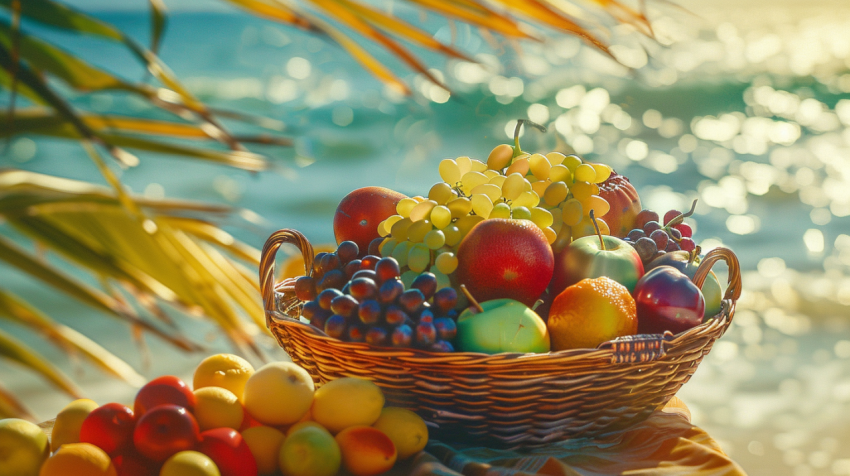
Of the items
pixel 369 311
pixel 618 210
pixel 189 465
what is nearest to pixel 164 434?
pixel 189 465

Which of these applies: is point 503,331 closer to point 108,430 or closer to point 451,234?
point 451,234

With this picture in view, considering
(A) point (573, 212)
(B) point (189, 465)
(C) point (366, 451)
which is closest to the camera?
(B) point (189, 465)

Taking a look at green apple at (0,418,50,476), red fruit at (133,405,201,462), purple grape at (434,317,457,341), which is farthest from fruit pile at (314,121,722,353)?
green apple at (0,418,50,476)

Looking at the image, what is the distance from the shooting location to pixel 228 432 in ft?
2.54

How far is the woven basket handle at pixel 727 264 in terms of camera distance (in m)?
1.00

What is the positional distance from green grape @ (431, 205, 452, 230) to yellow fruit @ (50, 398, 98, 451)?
0.53 meters

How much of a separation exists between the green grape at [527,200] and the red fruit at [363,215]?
0.72 feet

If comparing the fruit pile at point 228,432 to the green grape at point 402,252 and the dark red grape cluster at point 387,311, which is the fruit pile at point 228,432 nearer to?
the dark red grape cluster at point 387,311

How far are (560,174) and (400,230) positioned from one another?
0.32 m

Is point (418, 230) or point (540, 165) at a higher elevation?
point (540, 165)

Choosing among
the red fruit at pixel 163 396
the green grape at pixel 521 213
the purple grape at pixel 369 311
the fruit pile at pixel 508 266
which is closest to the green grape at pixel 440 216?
the fruit pile at pixel 508 266

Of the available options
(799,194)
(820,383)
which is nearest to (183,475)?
(820,383)

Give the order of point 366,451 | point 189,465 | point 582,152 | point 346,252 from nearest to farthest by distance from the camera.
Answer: point 189,465, point 366,451, point 346,252, point 582,152

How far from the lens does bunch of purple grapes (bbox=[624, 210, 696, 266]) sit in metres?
1.13
